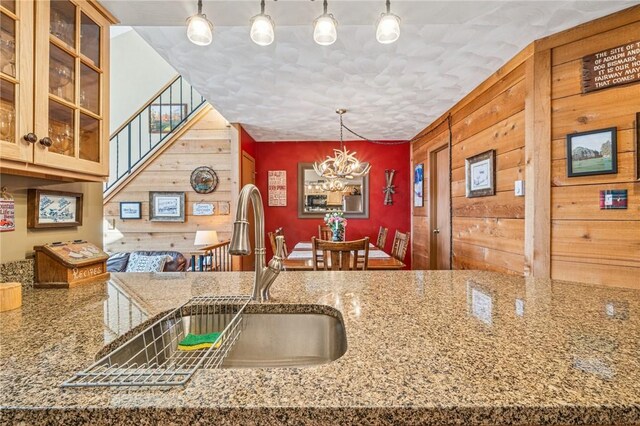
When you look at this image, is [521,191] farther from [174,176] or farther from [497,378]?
[174,176]

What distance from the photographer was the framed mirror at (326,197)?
17.5ft

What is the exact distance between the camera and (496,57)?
8.34ft

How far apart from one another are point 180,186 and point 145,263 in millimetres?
1083

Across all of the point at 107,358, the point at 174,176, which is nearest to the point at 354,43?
the point at 107,358

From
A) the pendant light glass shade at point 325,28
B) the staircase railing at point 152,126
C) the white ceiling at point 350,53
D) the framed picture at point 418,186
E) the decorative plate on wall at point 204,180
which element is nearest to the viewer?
the pendant light glass shade at point 325,28

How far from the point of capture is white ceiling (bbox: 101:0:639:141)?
167 centimetres

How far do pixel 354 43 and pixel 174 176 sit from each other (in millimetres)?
3093

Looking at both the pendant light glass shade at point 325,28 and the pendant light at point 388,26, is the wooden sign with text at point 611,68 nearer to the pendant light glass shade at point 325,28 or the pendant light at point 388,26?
the pendant light at point 388,26

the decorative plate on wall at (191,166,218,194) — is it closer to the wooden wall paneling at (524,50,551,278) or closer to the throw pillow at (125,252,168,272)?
the throw pillow at (125,252,168,272)

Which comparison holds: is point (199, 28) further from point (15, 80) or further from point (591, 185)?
point (591, 185)

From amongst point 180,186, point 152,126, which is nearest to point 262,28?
point 180,186

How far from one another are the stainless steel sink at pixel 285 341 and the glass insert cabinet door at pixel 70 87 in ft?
3.07

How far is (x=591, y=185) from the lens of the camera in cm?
204

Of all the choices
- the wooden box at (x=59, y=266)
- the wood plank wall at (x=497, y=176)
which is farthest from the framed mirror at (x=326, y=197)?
the wooden box at (x=59, y=266)
